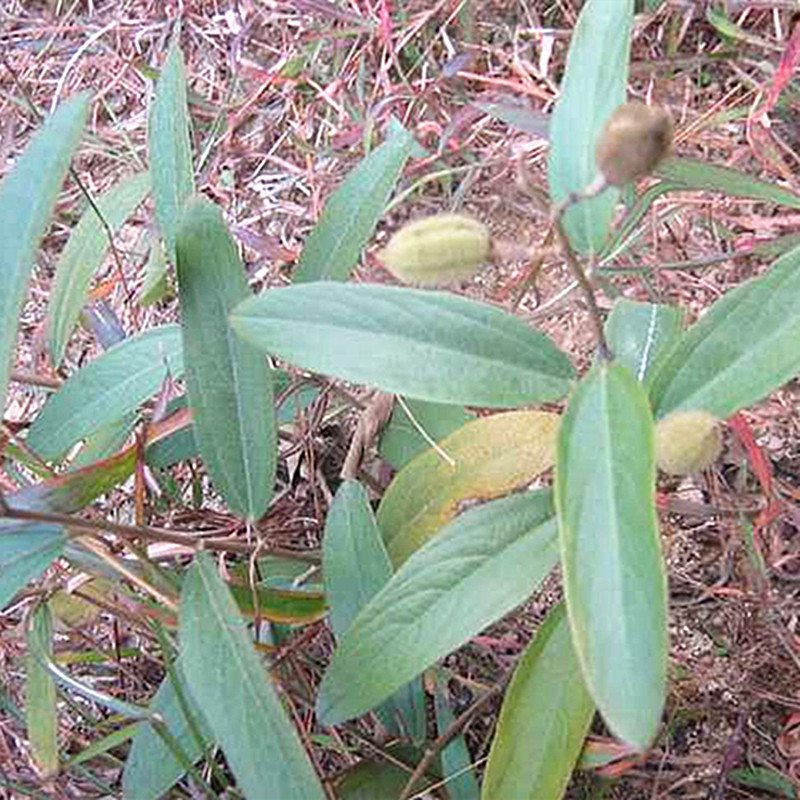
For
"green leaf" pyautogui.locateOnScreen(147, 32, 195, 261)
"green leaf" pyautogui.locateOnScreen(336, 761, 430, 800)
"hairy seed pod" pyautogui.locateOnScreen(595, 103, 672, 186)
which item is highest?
"hairy seed pod" pyautogui.locateOnScreen(595, 103, 672, 186)

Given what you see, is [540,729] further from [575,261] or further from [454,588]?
[575,261]

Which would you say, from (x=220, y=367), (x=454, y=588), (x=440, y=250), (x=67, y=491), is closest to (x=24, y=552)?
(x=67, y=491)

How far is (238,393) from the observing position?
98 centimetres

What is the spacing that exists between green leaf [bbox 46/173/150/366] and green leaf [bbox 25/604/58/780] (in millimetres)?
236

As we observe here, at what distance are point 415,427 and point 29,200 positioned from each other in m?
0.37

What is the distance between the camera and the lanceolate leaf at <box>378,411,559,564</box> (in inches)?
38.1

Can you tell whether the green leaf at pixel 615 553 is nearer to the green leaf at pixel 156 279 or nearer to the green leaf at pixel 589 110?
the green leaf at pixel 589 110

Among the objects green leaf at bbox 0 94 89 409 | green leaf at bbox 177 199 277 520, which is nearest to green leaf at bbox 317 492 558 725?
green leaf at bbox 177 199 277 520

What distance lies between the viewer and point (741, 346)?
82 cm

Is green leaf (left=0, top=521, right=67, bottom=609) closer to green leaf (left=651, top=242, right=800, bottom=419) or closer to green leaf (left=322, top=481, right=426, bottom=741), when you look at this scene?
green leaf (left=322, top=481, right=426, bottom=741)

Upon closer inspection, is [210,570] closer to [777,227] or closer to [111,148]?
[777,227]

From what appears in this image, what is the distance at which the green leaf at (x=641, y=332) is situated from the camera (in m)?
1.00

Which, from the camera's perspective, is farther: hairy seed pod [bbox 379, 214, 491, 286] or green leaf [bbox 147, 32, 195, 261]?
green leaf [bbox 147, 32, 195, 261]

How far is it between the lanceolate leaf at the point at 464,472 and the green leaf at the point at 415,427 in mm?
104
